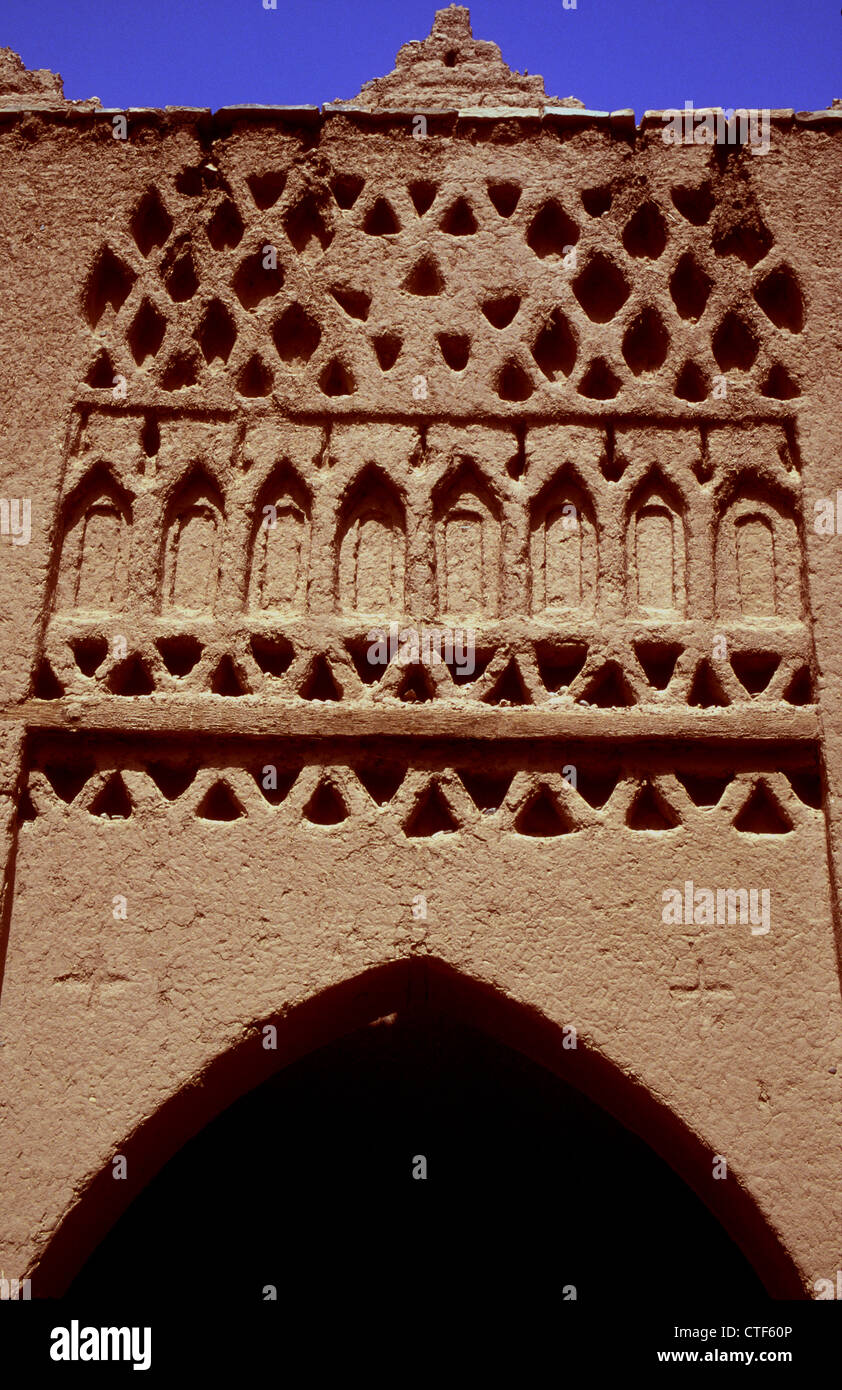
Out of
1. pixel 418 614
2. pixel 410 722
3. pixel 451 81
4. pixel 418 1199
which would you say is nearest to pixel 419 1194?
pixel 418 1199

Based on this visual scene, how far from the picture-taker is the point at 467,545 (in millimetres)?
3346

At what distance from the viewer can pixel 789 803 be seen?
9.98 ft

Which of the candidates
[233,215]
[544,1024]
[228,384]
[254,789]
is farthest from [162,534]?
[544,1024]

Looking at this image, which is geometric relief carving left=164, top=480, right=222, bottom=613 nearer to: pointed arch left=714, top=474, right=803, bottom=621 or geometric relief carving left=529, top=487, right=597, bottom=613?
geometric relief carving left=529, top=487, right=597, bottom=613

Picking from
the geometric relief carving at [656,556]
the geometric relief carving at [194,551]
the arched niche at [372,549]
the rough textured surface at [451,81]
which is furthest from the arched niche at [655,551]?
the rough textured surface at [451,81]

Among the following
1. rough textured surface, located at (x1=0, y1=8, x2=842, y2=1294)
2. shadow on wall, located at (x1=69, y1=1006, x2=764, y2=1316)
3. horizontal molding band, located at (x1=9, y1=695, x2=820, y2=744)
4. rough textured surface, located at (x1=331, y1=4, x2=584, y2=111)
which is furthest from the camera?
shadow on wall, located at (x1=69, y1=1006, x2=764, y2=1316)

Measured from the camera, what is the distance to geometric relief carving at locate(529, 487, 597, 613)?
3.29 meters

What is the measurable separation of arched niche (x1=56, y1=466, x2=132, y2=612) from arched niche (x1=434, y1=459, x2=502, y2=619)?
2.83 ft

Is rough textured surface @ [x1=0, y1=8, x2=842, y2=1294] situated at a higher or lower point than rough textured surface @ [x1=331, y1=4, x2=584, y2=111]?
lower

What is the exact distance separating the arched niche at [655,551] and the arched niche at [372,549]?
2.06 feet

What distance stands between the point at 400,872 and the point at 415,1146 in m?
2.29

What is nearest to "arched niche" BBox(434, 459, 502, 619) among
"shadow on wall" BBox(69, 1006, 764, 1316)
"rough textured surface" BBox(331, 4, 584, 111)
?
"rough textured surface" BBox(331, 4, 584, 111)

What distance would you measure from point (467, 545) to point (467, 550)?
2 centimetres
